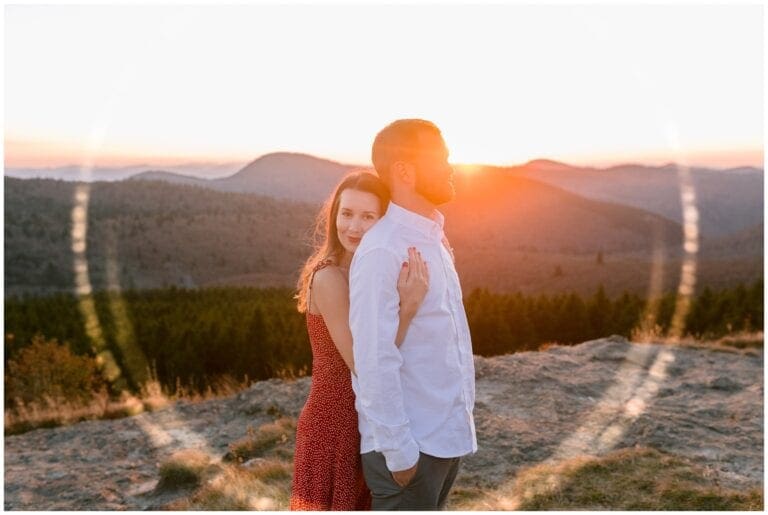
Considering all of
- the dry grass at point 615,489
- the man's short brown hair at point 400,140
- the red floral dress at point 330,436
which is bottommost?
the dry grass at point 615,489

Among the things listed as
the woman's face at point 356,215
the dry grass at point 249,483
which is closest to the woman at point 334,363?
the woman's face at point 356,215

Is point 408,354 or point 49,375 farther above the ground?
point 408,354

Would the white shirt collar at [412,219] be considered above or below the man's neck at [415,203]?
below

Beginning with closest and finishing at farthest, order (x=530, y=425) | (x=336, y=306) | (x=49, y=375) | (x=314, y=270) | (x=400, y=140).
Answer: (x=400, y=140) < (x=336, y=306) < (x=314, y=270) < (x=530, y=425) < (x=49, y=375)

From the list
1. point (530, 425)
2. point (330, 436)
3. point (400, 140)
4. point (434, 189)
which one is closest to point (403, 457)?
point (330, 436)

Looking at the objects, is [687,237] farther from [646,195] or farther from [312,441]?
[312,441]

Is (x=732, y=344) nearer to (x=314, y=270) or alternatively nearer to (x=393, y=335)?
(x=314, y=270)

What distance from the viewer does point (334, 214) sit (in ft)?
9.09

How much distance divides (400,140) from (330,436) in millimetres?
1139

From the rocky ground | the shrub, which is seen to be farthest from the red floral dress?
the shrub

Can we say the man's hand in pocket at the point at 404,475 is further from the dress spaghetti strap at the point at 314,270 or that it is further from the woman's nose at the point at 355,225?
the woman's nose at the point at 355,225

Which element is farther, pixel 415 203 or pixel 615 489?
pixel 615 489

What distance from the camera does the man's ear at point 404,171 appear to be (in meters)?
2.50

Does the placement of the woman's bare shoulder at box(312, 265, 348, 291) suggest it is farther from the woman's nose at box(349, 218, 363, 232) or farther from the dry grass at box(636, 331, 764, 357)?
the dry grass at box(636, 331, 764, 357)
